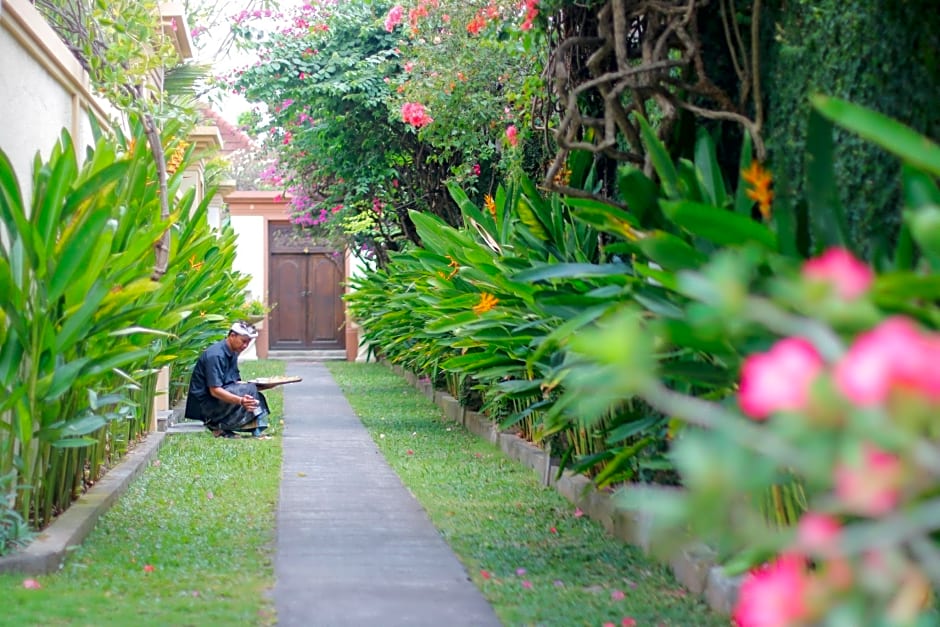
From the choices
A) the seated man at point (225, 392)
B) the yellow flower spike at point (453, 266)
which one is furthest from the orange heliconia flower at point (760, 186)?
the seated man at point (225, 392)

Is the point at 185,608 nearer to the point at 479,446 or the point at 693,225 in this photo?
the point at 693,225

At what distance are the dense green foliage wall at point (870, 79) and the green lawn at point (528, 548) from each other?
4.67 feet

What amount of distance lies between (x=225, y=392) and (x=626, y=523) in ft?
16.7

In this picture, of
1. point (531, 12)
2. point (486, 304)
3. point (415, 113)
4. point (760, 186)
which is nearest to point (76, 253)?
point (486, 304)

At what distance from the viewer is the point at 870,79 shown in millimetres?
3936

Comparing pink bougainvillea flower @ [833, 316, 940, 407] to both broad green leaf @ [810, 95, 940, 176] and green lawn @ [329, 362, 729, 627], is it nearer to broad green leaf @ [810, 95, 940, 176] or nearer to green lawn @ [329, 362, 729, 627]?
broad green leaf @ [810, 95, 940, 176]

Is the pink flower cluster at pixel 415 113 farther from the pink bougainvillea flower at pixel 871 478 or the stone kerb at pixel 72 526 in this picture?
the pink bougainvillea flower at pixel 871 478

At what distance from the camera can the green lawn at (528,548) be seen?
177 inches

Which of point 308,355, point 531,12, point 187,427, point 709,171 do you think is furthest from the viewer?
point 308,355

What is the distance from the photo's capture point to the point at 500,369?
6.77 metres

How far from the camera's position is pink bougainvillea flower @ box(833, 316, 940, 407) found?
1.09m

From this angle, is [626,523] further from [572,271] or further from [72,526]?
[72,526]

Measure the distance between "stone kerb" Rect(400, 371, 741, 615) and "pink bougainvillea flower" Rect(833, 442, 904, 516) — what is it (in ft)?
2.29

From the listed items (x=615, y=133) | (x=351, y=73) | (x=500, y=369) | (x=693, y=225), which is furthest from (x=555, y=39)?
(x=351, y=73)
